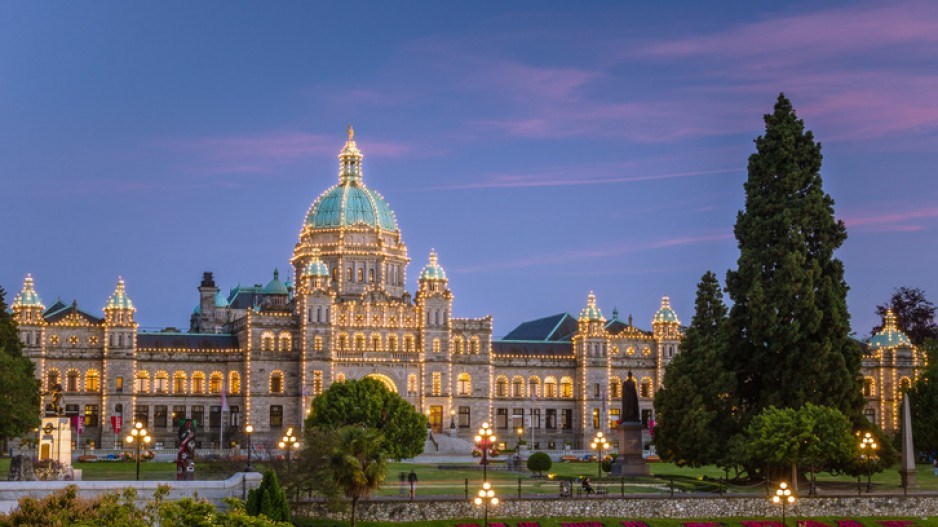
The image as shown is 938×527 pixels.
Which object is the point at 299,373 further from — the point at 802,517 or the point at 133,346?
the point at 802,517

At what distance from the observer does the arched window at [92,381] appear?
133 metres

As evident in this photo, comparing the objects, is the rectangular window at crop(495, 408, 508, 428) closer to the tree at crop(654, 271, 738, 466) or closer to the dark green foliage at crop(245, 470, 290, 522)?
the tree at crop(654, 271, 738, 466)

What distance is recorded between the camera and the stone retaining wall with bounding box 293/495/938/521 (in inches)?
2650

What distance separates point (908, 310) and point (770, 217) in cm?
8399

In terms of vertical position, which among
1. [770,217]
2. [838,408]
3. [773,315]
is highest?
[770,217]

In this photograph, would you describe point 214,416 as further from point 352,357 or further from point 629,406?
point 629,406

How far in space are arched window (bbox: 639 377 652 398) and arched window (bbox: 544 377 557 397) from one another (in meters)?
8.49

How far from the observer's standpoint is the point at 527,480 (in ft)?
273

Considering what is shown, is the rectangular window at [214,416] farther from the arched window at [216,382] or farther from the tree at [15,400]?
the tree at [15,400]

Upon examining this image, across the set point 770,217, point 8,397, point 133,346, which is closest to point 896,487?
point 770,217

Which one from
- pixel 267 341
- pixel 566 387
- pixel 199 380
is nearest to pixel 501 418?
pixel 566 387

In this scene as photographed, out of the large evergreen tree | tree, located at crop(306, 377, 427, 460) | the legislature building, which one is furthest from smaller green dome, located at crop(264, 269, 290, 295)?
the large evergreen tree

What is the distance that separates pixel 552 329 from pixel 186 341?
4093 centimetres

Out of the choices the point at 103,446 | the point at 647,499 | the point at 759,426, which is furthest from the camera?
the point at 103,446
